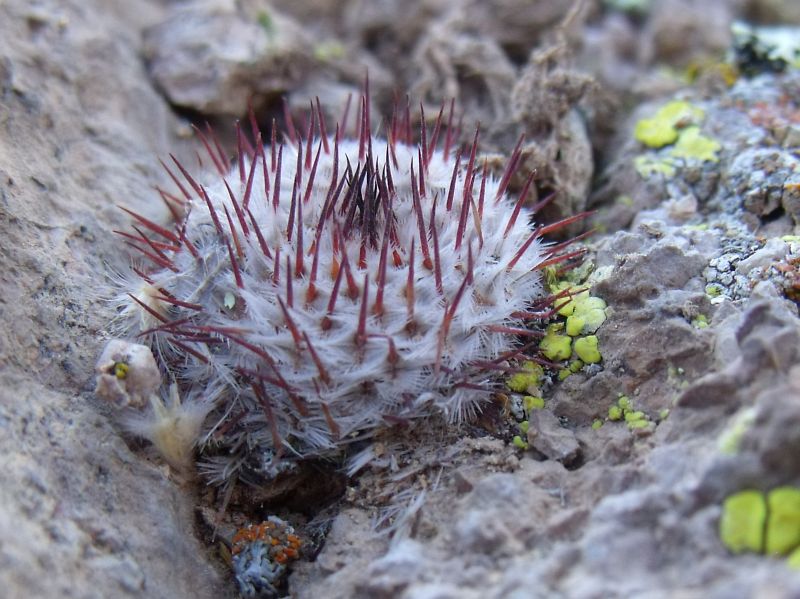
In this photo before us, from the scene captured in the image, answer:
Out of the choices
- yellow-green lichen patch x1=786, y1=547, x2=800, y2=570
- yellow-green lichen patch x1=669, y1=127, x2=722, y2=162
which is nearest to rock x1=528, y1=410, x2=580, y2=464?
yellow-green lichen patch x1=786, y1=547, x2=800, y2=570

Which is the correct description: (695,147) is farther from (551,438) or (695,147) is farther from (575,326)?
(551,438)

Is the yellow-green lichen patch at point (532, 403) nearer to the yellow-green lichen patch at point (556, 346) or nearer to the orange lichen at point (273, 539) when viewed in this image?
the yellow-green lichen patch at point (556, 346)

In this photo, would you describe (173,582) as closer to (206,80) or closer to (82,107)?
(82,107)

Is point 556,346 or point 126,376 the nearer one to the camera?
point 126,376

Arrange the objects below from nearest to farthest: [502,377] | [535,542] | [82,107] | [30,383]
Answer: [535,542]
[30,383]
[502,377]
[82,107]

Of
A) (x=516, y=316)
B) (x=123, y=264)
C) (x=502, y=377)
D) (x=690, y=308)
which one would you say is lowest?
(x=123, y=264)

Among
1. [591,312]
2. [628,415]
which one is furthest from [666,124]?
[628,415]

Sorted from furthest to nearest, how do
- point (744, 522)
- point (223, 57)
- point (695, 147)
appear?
point (223, 57), point (695, 147), point (744, 522)

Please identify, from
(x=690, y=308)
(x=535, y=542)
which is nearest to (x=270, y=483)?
(x=535, y=542)
